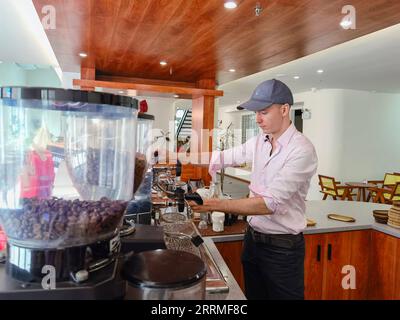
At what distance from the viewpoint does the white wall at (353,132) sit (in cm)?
734

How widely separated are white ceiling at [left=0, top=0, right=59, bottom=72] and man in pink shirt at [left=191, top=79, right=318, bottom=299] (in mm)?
2343

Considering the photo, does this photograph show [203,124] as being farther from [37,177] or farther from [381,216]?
[37,177]

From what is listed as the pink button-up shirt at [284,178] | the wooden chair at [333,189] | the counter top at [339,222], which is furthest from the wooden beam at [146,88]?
the wooden chair at [333,189]

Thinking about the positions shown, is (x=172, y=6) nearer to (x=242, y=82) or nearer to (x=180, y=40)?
(x=180, y=40)

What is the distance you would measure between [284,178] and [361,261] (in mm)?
1470

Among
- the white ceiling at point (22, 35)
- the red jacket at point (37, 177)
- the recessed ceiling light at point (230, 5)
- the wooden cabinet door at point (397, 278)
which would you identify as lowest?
the wooden cabinet door at point (397, 278)

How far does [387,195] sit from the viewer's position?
255 inches

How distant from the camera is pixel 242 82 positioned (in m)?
6.92

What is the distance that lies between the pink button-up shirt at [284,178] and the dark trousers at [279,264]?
46 mm

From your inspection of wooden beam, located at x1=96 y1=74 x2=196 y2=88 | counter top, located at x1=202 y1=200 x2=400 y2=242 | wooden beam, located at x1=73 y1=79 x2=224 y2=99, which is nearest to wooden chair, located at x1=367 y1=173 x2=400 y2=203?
counter top, located at x1=202 y1=200 x2=400 y2=242

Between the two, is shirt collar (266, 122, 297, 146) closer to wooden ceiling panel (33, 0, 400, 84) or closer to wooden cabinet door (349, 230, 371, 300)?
wooden ceiling panel (33, 0, 400, 84)

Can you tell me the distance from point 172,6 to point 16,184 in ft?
6.04

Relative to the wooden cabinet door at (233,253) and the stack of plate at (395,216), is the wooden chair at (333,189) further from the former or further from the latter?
the wooden cabinet door at (233,253)

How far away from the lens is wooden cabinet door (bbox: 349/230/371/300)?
238 cm
